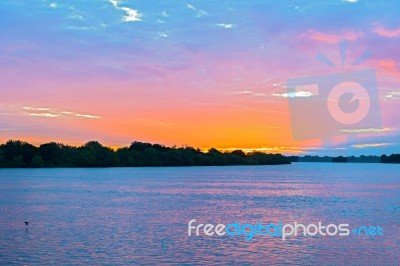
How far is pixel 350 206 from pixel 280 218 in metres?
13.7

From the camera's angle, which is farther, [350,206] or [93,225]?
[350,206]

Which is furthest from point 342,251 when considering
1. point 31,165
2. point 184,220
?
point 31,165

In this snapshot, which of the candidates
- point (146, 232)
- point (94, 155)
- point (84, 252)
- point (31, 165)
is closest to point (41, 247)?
point (84, 252)

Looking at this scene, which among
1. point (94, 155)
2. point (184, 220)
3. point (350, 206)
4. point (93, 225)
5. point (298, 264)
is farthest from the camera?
point (94, 155)

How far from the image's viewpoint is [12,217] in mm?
38312

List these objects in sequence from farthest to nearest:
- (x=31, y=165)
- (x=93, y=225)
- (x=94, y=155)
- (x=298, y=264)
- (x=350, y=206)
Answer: (x=94, y=155) → (x=31, y=165) → (x=350, y=206) → (x=93, y=225) → (x=298, y=264)

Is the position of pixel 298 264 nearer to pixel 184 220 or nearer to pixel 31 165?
pixel 184 220

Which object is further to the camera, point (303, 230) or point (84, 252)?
point (303, 230)

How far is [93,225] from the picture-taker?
33438 millimetres

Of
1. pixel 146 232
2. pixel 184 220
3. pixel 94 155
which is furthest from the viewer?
pixel 94 155

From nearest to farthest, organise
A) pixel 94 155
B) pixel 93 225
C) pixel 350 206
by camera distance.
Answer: pixel 93 225, pixel 350 206, pixel 94 155

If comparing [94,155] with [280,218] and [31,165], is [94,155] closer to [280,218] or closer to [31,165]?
[31,165]

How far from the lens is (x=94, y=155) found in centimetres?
19588

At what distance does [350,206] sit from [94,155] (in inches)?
6233
